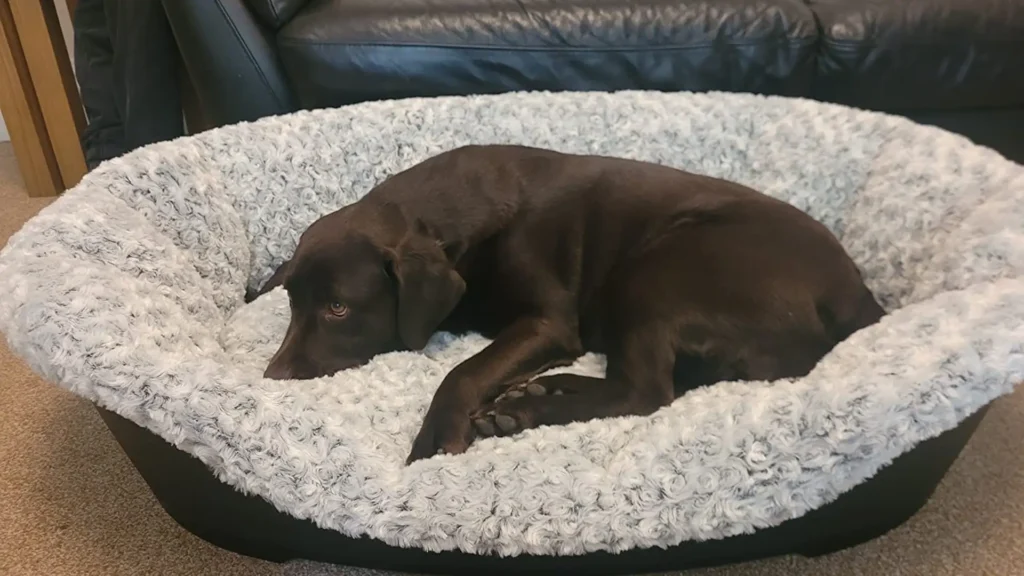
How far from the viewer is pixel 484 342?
1755 millimetres

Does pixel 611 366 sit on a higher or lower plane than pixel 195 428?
lower

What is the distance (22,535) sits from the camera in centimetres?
147

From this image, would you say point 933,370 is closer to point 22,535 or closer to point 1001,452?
point 1001,452

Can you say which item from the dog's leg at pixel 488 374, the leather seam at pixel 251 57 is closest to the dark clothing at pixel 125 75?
the leather seam at pixel 251 57

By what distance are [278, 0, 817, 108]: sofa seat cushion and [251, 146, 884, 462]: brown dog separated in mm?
477

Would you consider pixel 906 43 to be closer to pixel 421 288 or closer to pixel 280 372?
pixel 421 288

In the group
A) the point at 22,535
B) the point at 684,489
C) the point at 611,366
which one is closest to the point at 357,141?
the point at 611,366

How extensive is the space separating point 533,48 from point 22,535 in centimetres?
153

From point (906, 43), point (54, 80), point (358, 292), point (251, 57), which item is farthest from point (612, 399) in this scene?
point (54, 80)

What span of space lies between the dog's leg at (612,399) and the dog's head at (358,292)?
0.69 feet

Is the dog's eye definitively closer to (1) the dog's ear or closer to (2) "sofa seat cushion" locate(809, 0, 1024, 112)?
(1) the dog's ear

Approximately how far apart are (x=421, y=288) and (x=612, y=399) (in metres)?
0.38

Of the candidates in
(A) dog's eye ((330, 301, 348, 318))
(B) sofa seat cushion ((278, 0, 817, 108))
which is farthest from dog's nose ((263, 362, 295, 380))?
(B) sofa seat cushion ((278, 0, 817, 108))

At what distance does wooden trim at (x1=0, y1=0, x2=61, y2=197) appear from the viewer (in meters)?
2.70
